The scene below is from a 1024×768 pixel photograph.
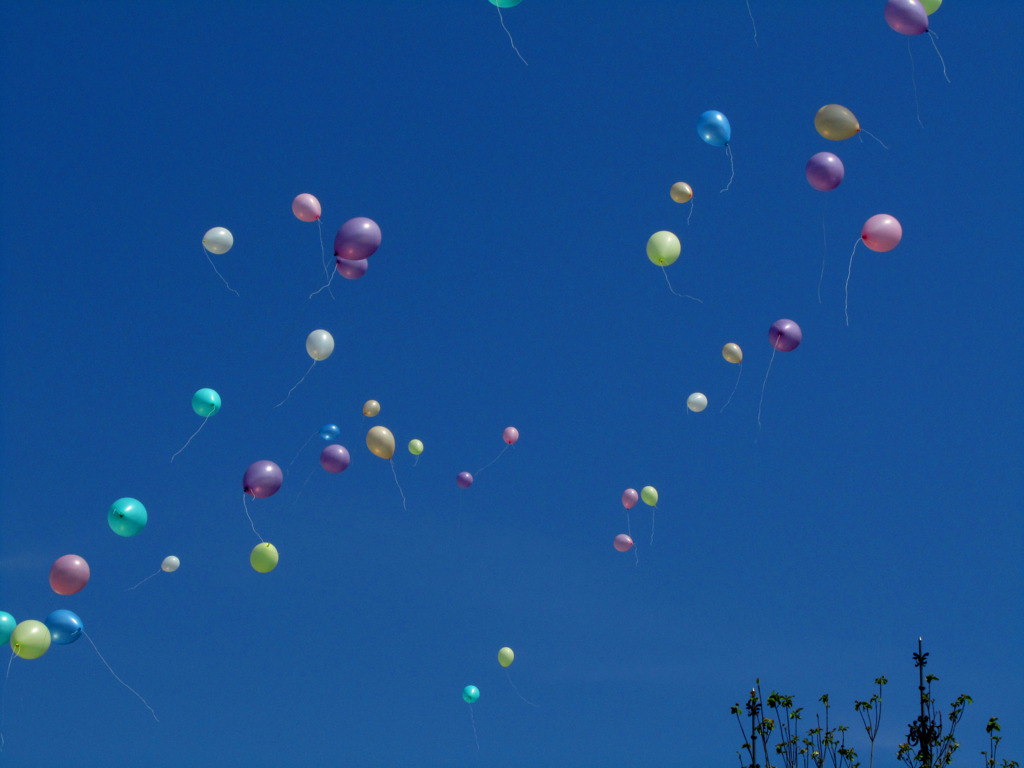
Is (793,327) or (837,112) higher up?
(837,112)

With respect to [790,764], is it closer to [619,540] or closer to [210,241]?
[619,540]

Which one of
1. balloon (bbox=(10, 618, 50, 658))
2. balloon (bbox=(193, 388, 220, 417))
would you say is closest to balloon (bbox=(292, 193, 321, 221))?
balloon (bbox=(193, 388, 220, 417))

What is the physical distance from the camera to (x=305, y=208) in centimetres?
1512

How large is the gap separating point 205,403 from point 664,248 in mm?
7297

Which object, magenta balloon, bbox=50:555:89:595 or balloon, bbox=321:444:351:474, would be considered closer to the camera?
magenta balloon, bbox=50:555:89:595

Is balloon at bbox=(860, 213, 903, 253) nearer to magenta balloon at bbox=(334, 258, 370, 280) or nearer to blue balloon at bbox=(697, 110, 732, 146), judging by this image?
blue balloon at bbox=(697, 110, 732, 146)

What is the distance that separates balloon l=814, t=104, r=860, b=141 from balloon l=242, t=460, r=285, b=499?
8801 mm

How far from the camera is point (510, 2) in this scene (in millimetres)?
12133

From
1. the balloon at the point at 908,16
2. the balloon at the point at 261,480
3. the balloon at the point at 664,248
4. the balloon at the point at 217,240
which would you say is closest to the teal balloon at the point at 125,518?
the balloon at the point at 261,480

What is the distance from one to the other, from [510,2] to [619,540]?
9.77 m

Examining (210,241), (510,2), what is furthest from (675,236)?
Result: (210,241)

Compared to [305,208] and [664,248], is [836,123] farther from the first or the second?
[305,208]

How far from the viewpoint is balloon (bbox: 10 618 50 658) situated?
1222 centimetres

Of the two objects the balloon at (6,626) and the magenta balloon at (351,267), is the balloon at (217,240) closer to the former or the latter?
the magenta balloon at (351,267)
